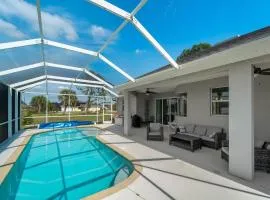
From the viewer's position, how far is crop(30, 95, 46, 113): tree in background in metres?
22.2

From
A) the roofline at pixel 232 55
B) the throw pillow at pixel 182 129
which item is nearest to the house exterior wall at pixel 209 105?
the throw pillow at pixel 182 129

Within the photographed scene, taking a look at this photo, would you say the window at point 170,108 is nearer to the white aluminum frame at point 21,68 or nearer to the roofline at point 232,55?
the roofline at point 232,55

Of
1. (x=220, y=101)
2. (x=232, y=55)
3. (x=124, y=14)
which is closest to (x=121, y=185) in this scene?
(x=232, y=55)

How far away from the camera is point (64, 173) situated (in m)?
6.65

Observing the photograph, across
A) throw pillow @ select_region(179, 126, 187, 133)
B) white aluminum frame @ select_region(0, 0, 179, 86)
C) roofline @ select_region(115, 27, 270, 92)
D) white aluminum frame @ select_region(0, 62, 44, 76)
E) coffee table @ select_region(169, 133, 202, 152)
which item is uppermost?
white aluminum frame @ select_region(0, 0, 179, 86)

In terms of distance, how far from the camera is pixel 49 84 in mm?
17594

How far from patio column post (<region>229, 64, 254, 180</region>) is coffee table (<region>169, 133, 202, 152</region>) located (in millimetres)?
2753

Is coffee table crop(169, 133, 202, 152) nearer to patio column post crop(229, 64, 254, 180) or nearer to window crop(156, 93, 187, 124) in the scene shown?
patio column post crop(229, 64, 254, 180)

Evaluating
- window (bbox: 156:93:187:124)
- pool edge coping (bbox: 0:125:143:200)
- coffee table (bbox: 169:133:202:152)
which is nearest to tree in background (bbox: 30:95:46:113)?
window (bbox: 156:93:187:124)

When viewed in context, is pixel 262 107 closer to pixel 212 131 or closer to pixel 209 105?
pixel 212 131

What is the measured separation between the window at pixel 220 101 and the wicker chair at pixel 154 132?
2952 mm

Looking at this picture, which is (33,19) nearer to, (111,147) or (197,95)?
(111,147)

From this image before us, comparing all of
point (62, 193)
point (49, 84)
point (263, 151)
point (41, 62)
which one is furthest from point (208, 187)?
point (49, 84)

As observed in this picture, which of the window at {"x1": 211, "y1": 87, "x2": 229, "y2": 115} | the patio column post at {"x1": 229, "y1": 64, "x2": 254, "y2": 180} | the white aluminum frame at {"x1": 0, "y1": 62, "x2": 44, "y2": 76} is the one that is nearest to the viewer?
the patio column post at {"x1": 229, "y1": 64, "x2": 254, "y2": 180}
